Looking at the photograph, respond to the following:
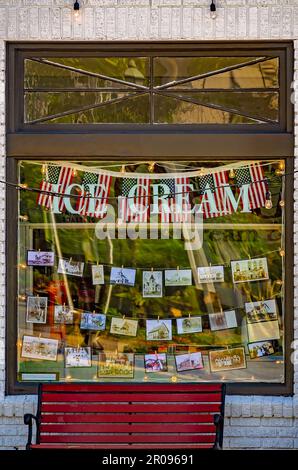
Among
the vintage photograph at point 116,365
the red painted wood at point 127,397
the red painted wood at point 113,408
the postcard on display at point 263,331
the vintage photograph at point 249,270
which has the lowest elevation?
the red painted wood at point 113,408

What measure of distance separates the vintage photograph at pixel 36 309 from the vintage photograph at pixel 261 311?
1661 mm

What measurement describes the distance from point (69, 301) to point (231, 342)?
1374mm

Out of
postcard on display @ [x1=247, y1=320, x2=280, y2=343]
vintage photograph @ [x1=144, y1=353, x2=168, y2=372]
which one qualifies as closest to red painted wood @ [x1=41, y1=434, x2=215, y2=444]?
vintage photograph @ [x1=144, y1=353, x2=168, y2=372]

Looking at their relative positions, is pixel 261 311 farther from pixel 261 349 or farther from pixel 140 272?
pixel 140 272

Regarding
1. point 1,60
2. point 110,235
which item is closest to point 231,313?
point 110,235

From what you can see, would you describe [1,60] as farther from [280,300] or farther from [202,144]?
[280,300]

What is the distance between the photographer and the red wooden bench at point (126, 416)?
7719 mm

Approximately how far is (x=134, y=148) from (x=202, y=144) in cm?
55

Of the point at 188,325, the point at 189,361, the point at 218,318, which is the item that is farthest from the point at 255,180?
the point at 189,361

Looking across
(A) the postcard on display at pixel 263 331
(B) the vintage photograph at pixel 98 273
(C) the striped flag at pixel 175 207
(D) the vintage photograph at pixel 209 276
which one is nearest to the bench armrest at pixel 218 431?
(A) the postcard on display at pixel 263 331

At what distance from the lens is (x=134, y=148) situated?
8125 mm

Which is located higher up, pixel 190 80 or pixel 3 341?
pixel 190 80

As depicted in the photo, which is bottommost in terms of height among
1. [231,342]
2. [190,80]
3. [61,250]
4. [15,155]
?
[231,342]

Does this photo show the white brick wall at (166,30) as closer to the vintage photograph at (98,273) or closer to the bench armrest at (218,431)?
the bench armrest at (218,431)
